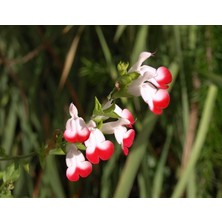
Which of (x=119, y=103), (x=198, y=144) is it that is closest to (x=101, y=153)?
(x=198, y=144)

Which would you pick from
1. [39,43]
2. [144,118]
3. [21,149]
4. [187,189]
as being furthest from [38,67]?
[187,189]

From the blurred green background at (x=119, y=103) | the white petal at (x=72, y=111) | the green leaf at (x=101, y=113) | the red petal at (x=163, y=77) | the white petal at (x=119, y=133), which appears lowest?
the white petal at (x=119, y=133)

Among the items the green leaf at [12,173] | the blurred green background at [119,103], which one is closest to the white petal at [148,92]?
the green leaf at [12,173]

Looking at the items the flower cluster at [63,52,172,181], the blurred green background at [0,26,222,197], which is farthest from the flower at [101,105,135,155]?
the blurred green background at [0,26,222,197]

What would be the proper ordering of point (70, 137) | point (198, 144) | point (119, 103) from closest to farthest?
point (70, 137) < point (198, 144) < point (119, 103)

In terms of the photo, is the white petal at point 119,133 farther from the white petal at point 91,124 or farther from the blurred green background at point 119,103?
the blurred green background at point 119,103

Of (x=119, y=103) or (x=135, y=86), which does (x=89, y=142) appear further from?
(x=119, y=103)
